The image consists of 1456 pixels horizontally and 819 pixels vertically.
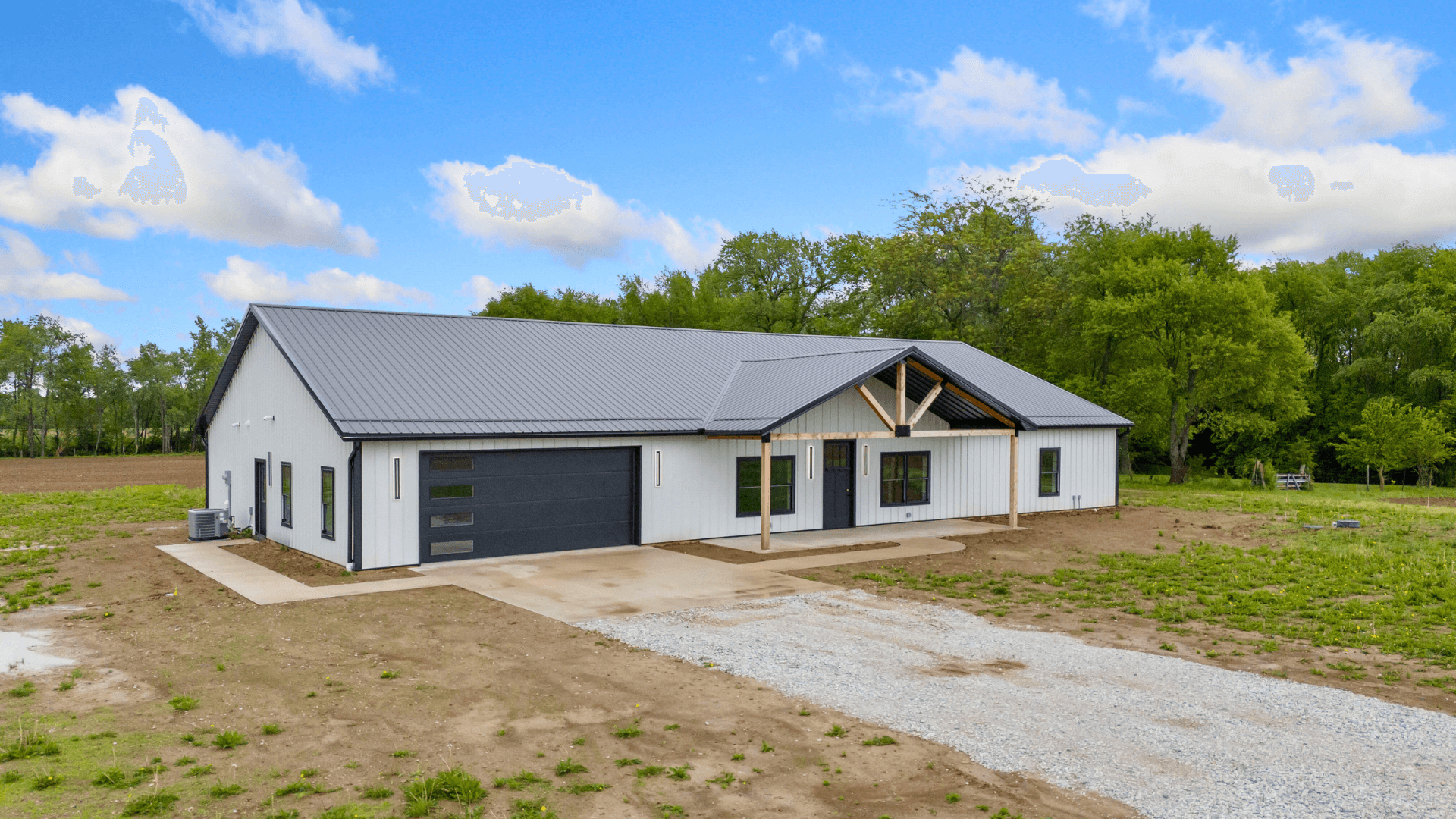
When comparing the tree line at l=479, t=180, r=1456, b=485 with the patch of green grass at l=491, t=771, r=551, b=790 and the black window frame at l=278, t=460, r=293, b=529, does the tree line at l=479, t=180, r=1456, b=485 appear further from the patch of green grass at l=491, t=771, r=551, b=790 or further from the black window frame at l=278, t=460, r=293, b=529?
the patch of green grass at l=491, t=771, r=551, b=790

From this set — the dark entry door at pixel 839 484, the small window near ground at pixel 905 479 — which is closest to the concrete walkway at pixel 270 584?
the dark entry door at pixel 839 484

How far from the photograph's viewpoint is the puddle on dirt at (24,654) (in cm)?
944

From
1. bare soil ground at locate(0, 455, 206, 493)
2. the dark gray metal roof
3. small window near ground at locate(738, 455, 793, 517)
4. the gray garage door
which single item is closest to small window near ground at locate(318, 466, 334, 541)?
the dark gray metal roof

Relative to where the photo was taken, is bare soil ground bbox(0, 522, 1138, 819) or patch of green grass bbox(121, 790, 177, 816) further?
bare soil ground bbox(0, 522, 1138, 819)

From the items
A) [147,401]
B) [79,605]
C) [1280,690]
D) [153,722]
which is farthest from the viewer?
[147,401]

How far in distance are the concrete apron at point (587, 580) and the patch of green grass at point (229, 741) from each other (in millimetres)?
4866

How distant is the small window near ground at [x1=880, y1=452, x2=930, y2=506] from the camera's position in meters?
21.4

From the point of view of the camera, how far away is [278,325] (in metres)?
18.2

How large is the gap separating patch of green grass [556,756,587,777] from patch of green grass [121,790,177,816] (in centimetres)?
243

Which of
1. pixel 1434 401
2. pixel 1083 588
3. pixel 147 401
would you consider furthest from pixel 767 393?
pixel 147 401

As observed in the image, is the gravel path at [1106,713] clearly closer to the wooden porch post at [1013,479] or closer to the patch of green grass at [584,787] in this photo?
the patch of green grass at [584,787]

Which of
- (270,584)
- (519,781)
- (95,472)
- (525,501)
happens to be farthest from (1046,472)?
(95,472)

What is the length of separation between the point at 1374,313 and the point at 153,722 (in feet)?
168

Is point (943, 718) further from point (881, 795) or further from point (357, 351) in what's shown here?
point (357, 351)
